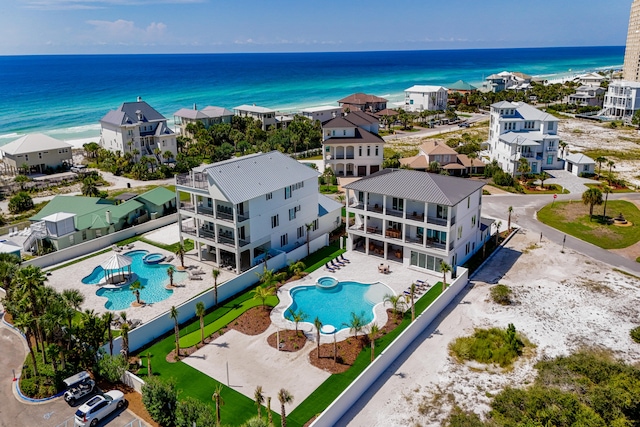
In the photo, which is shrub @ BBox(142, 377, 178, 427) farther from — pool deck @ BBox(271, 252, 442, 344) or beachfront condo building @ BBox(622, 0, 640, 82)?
beachfront condo building @ BBox(622, 0, 640, 82)

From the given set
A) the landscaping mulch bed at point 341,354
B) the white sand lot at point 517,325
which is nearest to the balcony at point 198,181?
the landscaping mulch bed at point 341,354

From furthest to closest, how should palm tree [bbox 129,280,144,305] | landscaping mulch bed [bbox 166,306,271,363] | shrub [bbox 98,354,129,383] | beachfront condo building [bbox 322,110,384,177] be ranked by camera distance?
beachfront condo building [bbox 322,110,384,177]
palm tree [bbox 129,280,144,305]
landscaping mulch bed [bbox 166,306,271,363]
shrub [bbox 98,354,129,383]

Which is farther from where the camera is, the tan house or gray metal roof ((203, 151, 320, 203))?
the tan house

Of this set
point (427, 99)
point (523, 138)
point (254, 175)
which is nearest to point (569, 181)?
point (523, 138)

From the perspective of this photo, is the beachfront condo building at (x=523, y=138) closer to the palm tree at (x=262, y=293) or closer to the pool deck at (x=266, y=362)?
the pool deck at (x=266, y=362)

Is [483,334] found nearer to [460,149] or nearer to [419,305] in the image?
[419,305]

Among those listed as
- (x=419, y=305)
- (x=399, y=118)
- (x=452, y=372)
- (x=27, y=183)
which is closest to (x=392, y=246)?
(x=419, y=305)

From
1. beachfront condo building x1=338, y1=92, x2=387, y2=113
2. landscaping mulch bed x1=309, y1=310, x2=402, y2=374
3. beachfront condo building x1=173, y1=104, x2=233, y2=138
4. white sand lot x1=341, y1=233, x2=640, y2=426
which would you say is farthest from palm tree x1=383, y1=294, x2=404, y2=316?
beachfront condo building x1=338, y1=92, x2=387, y2=113

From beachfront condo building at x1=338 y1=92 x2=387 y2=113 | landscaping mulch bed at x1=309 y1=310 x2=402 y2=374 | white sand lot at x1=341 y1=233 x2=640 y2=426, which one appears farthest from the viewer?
beachfront condo building at x1=338 y1=92 x2=387 y2=113

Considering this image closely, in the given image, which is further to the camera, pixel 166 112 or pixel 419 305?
pixel 166 112
